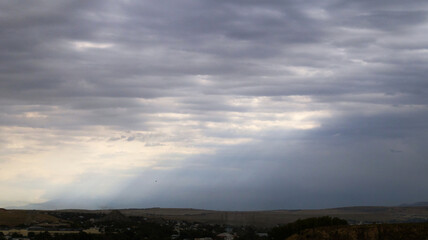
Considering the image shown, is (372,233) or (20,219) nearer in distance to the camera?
(372,233)

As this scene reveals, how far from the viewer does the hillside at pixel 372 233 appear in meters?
45.3

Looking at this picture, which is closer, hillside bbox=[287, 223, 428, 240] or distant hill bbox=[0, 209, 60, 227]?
hillside bbox=[287, 223, 428, 240]

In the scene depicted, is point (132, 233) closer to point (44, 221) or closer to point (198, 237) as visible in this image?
point (198, 237)

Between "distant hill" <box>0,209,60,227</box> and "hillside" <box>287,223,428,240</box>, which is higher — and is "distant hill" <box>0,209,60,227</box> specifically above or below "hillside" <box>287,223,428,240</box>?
above

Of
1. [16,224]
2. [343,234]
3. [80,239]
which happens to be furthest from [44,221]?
[343,234]

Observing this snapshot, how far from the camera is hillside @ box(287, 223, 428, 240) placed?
4534 cm

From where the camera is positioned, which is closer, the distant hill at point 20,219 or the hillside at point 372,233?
the hillside at point 372,233

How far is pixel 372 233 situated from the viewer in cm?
4659

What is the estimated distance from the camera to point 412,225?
4734cm

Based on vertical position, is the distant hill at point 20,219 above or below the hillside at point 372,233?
above

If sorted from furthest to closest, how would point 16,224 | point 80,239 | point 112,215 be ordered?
1. point 112,215
2. point 16,224
3. point 80,239

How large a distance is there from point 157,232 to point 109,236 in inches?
433

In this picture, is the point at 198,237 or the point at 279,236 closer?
the point at 279,236

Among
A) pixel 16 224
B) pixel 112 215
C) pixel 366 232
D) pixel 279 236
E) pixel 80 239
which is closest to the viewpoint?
pixel 366 232
